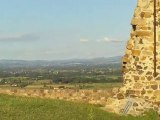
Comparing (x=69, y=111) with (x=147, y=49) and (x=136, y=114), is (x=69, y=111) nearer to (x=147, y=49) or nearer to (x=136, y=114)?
(x=136, y=114)

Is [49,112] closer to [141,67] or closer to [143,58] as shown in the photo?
[141,67]

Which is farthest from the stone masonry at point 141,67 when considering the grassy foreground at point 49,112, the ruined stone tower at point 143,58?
the grassy foreground at point 49,112

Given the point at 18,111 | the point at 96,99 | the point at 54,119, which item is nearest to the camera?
the point at 54,119

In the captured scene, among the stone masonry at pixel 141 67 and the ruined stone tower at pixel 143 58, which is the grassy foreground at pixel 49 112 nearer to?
the stone masonry at pixel 141 67

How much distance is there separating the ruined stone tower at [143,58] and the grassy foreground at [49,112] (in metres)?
0.94

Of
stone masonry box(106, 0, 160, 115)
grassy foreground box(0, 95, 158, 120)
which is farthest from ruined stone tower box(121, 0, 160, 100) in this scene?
→ grassy foreground box(0, 95, 158, 120)

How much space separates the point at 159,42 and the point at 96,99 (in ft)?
12.9

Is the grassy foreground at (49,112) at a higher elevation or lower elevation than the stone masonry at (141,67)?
lower

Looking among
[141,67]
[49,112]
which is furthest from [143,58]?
[49,112]

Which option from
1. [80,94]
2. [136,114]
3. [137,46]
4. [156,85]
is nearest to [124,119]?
[136,114]

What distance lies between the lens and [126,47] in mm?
15211

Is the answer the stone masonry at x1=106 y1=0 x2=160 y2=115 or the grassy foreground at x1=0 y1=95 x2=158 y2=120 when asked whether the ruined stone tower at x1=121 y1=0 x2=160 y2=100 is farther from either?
the grassy foreground at x1=0 y1=95 x2=158 y2=120

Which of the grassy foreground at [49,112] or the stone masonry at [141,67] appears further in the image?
the stone masonry at [141,67]

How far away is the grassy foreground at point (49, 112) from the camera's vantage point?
13.0 metres
